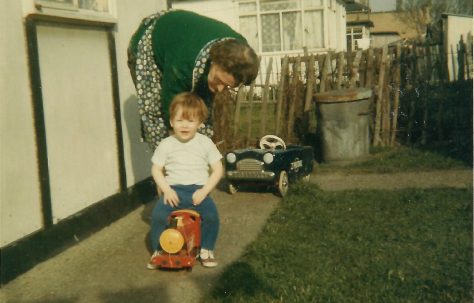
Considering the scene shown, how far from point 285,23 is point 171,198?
1749 centimetres

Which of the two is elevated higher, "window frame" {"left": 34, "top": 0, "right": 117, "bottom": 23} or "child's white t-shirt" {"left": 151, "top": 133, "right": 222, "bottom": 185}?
"window frame" {"left": 34, "top": 0, "right": 117, "bottom": 23}

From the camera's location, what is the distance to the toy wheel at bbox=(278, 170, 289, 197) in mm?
6105

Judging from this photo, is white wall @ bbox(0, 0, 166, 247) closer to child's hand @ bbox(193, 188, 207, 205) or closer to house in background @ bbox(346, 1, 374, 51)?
child's hand @ bbox(193, 188, 207, 205)

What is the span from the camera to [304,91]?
9.22m

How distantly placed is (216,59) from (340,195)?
8.91ft

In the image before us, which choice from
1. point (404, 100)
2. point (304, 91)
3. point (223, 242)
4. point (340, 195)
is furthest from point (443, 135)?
point (223, 242)

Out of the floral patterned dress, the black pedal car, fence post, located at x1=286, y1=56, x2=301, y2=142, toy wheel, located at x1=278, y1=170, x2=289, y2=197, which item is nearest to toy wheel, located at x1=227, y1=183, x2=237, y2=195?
the black pedal car

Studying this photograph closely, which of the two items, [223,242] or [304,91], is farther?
[304,91]

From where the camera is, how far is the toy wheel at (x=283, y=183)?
611 cm

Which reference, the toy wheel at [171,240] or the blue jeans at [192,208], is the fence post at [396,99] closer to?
the blue jeans at [192,208]

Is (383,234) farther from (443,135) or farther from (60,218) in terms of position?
(443,135)

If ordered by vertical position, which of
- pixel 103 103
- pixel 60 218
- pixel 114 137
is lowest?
pixel 60 218

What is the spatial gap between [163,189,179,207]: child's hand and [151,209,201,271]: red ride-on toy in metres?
0.06

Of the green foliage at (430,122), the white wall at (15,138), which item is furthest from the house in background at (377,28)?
the white wall at (15,138)
